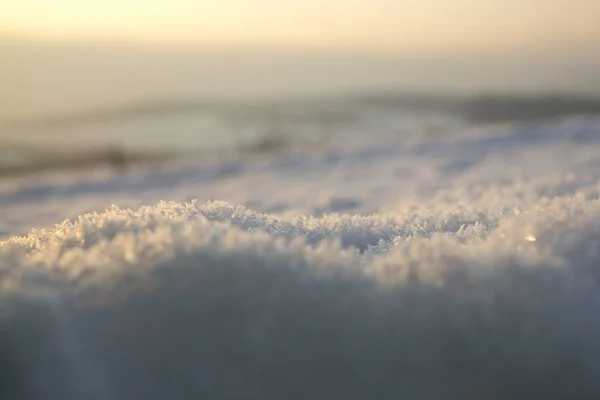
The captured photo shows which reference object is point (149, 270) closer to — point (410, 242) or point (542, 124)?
point (410, 242)

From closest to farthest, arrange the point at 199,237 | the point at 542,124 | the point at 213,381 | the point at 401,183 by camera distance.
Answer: the point at 213,381, the point at 199,237, the point at 401,183, the point at 542,124

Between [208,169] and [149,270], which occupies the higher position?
[149,270]

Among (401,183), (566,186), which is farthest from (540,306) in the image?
(401,183)

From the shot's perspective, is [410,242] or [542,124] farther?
[542,124]

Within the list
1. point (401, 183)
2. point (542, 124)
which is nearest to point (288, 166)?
point (401, 183)

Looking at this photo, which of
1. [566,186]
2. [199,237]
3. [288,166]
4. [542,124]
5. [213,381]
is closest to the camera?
[213,381]

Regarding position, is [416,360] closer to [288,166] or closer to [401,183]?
[401,183]
